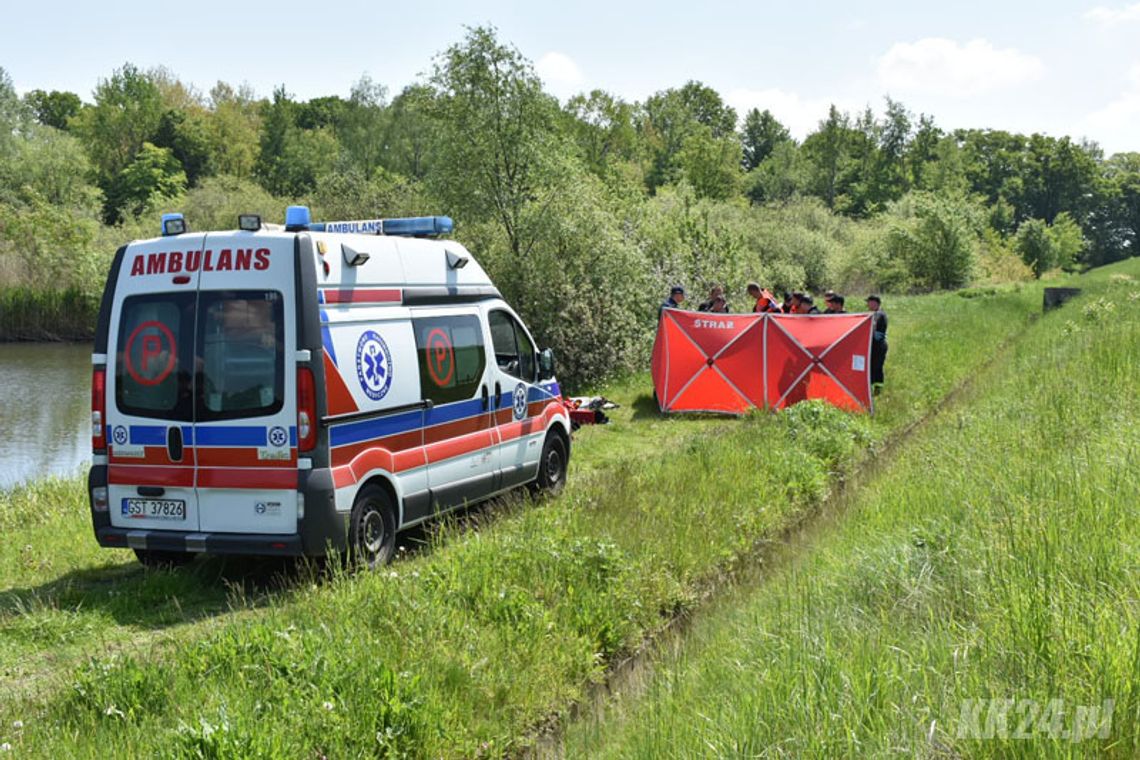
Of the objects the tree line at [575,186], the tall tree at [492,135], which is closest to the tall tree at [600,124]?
the tree line at [575,186]

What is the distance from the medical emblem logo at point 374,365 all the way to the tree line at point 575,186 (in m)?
12.4

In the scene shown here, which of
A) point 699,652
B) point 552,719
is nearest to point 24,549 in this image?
point 552,719

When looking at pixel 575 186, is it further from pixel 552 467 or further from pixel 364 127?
pixel 364 127

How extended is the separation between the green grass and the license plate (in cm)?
3548

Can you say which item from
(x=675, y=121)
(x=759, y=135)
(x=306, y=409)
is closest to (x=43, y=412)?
(x=306, y=409)

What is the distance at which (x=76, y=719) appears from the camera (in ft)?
14.3

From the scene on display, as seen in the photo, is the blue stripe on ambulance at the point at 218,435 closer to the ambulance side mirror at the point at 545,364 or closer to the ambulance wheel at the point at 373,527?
the ambulance wheel at the point at 373,527

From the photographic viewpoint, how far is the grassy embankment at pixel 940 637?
3520mm

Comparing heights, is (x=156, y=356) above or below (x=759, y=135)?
below

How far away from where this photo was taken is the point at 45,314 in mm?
39156

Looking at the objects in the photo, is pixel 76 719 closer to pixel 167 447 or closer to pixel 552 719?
pixel 552 719

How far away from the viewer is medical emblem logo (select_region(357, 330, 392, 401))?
24.3 feet

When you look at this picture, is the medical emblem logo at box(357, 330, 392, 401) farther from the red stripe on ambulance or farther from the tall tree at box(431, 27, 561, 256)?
the tall tree at box(431, 27, 561, 256)

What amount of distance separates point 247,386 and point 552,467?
4324mm
